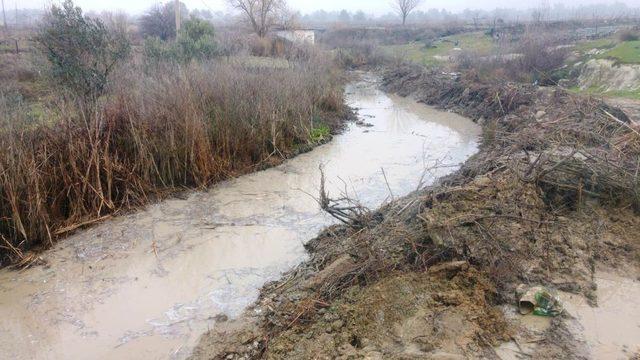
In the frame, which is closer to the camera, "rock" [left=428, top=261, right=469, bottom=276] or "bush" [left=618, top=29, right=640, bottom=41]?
"rock" [left=428, top=261, right=469, bottom=276]

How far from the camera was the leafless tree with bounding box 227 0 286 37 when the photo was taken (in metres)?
27.1

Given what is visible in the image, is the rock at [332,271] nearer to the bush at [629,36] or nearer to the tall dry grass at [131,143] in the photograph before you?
the tall dry grass at [131,143]

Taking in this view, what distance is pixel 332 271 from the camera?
189 inches

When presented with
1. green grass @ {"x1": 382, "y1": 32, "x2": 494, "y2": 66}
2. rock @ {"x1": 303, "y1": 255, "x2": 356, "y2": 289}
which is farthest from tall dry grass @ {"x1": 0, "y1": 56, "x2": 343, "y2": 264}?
green grass @ {"x1": 382, "y1": 32, "x2": 494, "y2": 66}

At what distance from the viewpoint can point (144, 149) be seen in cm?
736

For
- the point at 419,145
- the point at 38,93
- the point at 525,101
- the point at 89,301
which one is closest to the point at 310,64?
the point at 419,145

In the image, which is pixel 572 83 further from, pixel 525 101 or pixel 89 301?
pixel 89 301

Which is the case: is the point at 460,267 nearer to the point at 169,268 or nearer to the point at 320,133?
the point at 169,268

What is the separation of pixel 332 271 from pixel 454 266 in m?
1.20

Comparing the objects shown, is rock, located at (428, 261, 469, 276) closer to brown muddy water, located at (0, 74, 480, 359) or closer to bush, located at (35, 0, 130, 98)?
brown muddy water, located at (0, 74, 480, 359)

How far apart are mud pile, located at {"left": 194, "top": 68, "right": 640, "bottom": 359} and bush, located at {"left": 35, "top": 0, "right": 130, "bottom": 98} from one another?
262 inches

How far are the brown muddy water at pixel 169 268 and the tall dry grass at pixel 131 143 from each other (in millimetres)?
415

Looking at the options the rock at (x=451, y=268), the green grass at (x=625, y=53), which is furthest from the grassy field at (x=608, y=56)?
the rock at (x=451, y=268)

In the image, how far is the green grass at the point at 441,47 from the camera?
29455 millimetres
